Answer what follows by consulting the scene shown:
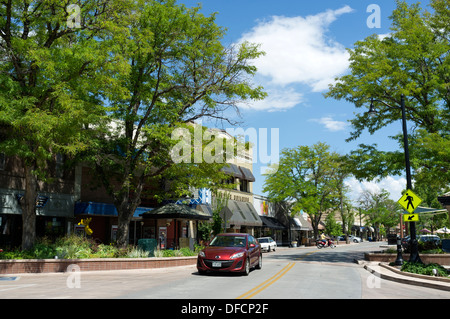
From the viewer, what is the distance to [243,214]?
4484 cm

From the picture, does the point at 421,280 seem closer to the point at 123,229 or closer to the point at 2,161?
the point at 123,229

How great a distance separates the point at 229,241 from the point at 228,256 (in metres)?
1.69

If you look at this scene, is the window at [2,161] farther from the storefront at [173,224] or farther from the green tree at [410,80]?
the green tree at [410,80]

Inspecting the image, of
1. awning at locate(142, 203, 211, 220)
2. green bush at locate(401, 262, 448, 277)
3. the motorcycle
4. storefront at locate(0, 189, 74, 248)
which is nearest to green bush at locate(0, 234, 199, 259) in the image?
storefront at locate(0, 189, 74, 248)

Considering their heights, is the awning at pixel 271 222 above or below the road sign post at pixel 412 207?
below

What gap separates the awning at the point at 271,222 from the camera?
52000 mm

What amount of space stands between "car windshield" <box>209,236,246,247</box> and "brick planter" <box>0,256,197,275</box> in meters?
4.13

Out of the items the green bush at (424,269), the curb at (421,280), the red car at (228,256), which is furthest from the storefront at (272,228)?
the curb at (421,280)

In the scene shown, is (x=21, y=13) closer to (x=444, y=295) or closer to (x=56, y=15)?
(x=56, y=15)

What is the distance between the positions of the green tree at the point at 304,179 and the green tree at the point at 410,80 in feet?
96.6

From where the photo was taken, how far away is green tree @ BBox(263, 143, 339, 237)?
5656cm

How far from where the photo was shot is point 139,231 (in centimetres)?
3030

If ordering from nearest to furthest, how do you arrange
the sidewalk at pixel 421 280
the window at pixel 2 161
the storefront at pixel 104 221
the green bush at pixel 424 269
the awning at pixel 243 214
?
the sidewalk at pixel 421 280, the green bush at pixel 424 269, the window at pixel 2 161, the storefront at pixel 104 221, the awning at pixel 243 214

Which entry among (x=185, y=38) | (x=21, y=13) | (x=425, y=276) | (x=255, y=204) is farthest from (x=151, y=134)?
(x=255, y=204)
